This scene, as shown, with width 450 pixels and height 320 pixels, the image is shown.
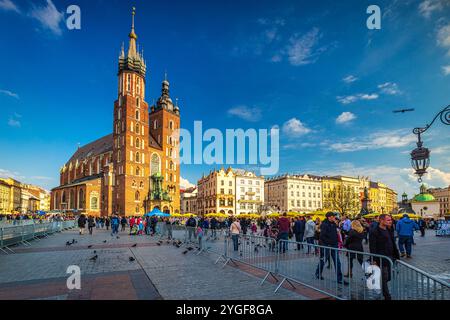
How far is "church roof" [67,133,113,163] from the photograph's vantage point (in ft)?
229

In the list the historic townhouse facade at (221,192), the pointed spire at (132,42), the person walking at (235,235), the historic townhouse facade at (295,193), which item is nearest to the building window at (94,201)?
the historic townhouse facade at (221,192)

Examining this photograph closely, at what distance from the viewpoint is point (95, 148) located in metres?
76.6

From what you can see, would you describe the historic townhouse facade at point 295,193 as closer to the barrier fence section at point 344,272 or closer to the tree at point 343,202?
the tree at point 343,202

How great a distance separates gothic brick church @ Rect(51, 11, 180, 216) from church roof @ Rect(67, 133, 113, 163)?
963 millimetres

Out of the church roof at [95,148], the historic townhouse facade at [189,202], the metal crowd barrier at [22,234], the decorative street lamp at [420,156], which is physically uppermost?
the church roof at [95,148]

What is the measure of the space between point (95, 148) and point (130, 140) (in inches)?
976

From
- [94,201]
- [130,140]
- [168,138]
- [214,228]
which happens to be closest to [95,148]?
[94,201]

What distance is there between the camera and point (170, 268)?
8.52m

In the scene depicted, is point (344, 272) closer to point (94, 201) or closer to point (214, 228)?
point (214, 228)

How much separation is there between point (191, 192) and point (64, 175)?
44.2 meters

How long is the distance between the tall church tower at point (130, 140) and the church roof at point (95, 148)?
941 centimetres

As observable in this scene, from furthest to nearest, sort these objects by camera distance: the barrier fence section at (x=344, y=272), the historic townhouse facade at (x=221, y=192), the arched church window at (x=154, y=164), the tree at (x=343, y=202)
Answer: the historic townhouse facade at (x=221, y=192), the arched church window at (x=154, y=164), the tree at (x=343, y=202), the barrier fence section at (x=344, y=272)

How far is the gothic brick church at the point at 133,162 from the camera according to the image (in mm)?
56625

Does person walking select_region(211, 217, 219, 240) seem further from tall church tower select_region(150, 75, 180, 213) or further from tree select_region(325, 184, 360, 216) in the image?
tall church tower select_region(150, 75, 180, 213)
